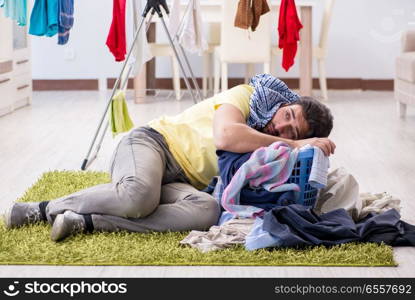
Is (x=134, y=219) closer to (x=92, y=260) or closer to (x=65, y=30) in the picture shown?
(x=92, y=260)

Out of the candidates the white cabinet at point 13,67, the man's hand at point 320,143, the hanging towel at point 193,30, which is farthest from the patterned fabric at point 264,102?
the white cabinet at point 13,67

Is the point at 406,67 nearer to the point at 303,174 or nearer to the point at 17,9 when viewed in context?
the point at 17,9

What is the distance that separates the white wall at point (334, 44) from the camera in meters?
8.23

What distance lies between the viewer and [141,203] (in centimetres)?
269

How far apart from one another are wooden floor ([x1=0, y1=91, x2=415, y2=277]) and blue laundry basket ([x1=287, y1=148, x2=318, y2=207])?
1.17 ft

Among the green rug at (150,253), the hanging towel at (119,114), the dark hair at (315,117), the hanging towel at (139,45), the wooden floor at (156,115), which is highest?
the hanging towel at (139,45)

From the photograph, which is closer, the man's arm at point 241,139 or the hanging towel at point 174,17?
the man's arm at point 241,139

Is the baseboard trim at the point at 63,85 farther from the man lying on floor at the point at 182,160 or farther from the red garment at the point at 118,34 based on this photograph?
the man lying on floor at the point at 182,160

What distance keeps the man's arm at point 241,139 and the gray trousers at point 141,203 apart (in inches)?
7.5

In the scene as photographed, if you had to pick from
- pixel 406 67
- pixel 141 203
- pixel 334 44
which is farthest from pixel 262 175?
pixel 334 44

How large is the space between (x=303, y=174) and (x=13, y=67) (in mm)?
4241

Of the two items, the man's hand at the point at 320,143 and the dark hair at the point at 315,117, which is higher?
the dark hair at the point at 315,117

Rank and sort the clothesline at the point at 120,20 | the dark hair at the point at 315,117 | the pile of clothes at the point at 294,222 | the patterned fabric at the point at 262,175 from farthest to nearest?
the clothesline at the point at 120,20 < the dark hair at the point at 315,117 < the patterned fabric at the point at 262,175 < the pile of clothes at the point at 294,222

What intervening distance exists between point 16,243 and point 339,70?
243 inches
